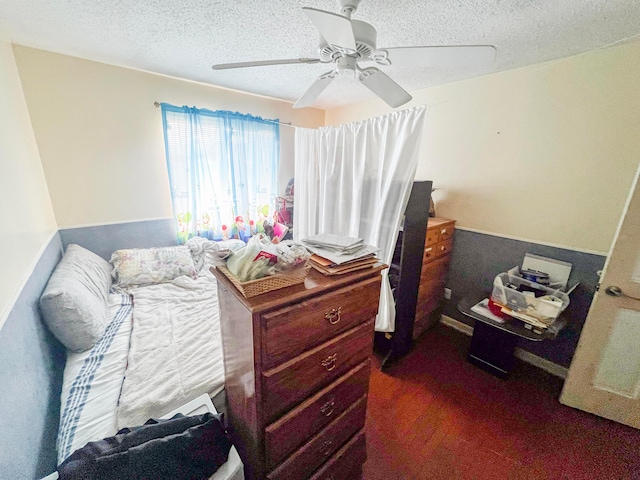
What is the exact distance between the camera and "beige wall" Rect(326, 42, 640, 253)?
1.53m

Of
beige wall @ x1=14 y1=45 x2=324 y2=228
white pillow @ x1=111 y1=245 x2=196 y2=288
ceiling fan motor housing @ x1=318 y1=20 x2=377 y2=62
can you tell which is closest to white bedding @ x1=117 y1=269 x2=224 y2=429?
white pillow @ x1=111 y1=245 x2=196 y2=288

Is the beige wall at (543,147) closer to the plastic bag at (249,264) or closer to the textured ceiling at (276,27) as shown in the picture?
the textured ceiling at (276,27)

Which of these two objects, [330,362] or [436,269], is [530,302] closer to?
[436,269]

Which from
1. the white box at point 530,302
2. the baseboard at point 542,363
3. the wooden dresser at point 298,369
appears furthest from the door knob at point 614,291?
the wooden dresser at point 298,369

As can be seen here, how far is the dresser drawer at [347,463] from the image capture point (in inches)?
41.8

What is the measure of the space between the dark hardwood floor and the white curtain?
50 cm

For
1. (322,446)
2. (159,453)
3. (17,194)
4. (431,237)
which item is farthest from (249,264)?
(431,237)

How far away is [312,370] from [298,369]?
0.07 metres

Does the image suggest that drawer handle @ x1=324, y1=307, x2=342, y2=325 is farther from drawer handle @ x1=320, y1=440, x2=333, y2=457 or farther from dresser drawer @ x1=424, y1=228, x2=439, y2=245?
dresser drawer @ x1=424, y1=228, x2=439, y2=245

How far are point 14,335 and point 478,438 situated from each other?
229 centimetres

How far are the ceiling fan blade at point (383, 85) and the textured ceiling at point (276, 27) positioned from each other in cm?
27

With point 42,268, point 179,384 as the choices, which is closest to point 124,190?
point 42,268

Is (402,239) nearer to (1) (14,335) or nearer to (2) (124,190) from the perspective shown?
(1) (14,335)

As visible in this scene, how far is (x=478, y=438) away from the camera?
146 cm
